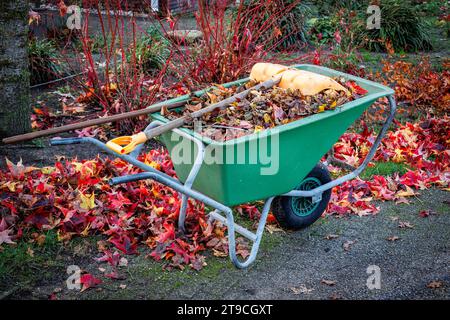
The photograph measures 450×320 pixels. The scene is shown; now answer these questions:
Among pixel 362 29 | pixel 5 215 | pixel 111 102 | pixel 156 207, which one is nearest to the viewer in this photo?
pixel 5 215

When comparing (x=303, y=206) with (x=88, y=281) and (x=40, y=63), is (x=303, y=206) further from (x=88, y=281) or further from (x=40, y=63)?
(x=40, y=63)

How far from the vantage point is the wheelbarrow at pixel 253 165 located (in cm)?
287

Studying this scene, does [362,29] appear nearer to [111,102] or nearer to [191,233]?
[111,102]

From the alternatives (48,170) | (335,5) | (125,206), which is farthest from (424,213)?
(335,5)

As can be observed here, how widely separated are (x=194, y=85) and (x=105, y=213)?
2.03 metres

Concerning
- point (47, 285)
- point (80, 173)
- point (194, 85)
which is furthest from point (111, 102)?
point (47, 285)

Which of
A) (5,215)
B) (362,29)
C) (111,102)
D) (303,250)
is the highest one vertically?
(362,29)

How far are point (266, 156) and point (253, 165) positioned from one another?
0.09 m

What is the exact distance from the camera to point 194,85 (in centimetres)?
541

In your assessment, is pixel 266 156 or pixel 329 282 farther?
pixel 329 282

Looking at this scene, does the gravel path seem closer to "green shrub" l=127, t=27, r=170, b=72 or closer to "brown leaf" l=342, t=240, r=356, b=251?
"brown leaf" l=342, t=240, r=356, b=251

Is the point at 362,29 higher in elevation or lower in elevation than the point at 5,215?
higher

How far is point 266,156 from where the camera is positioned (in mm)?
3033

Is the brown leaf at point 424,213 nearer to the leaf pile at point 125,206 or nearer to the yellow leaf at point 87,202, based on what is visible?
the leaf pile at point 125,206
